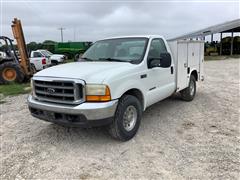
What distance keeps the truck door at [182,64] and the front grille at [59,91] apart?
10.1 feet

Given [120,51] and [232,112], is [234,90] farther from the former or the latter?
[120,51]

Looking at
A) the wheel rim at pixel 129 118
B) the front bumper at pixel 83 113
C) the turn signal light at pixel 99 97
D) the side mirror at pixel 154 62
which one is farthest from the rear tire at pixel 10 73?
the turn signal light at pixel 99 97

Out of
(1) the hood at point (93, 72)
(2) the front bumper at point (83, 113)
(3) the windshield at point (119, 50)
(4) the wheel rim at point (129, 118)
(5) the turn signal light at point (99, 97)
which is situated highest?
(3) the windshield at point (119, 50)

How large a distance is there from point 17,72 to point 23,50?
108 centimetres

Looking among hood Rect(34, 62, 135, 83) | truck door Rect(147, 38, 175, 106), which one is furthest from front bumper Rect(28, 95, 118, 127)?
truck door Rect(147, 38, 175, 106)

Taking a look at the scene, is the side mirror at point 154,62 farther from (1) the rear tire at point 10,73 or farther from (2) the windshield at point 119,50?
(1) the rear tire at point 10,73

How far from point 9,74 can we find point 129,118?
9.13 m

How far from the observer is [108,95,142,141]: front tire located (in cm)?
396

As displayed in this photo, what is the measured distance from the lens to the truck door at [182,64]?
5.87 metres

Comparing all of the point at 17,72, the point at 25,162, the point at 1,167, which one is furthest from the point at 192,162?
the point at 17,72

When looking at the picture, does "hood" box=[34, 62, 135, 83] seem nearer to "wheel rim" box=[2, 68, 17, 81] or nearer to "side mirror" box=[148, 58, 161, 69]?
"side mirror" box=[148, 58, 161, 69]

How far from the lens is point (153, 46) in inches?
200

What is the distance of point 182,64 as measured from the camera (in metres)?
6.10

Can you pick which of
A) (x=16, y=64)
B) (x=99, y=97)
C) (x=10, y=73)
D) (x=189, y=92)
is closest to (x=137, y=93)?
(x=99, y=97)
